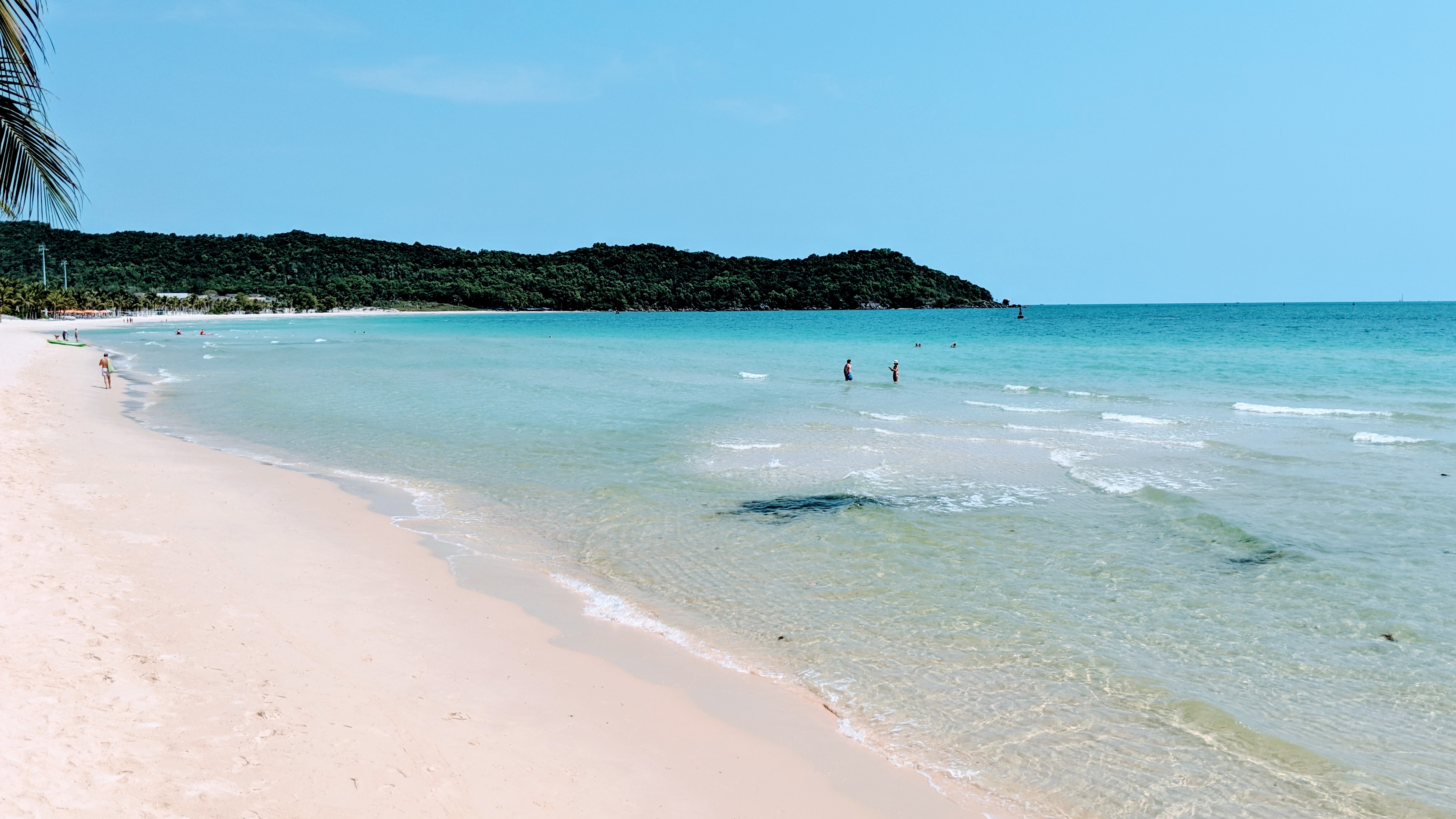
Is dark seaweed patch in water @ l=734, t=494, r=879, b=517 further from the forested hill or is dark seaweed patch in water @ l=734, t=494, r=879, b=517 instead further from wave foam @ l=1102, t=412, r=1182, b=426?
the forested hill

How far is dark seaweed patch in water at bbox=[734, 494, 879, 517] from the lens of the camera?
12.7 metres

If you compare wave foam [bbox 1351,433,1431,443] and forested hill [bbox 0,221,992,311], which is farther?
forested hill [bbox 0,221,992,311]

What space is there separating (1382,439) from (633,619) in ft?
61.2

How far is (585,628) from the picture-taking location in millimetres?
8109

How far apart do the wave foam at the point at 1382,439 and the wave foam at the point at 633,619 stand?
17812 millimetres

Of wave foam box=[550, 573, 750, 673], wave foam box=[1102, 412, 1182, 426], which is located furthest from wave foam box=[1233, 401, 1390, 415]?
wave foam box=[550, 573, 750, 673]

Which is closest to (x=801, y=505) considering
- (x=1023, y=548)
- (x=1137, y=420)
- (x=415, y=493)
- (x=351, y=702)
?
(x=1023, y=548)

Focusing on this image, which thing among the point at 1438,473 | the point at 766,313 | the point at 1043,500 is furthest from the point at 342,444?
the point at 766,313

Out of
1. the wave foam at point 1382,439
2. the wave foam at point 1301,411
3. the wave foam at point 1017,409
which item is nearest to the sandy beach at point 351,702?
the wave foam at point 1382,439

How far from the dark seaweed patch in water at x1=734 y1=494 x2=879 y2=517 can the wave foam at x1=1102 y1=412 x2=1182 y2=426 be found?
12665mm

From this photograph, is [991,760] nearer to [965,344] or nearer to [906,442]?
[906,442]

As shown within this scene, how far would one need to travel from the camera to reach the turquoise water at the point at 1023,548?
6117 mm

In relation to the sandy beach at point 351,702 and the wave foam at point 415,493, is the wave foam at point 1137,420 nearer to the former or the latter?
the wave foam at point 415,493

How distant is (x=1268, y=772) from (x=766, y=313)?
178 metres
